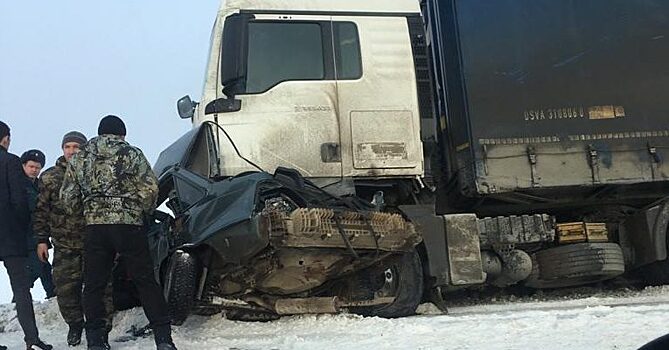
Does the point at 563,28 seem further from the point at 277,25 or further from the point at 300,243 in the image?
the point at 300,243

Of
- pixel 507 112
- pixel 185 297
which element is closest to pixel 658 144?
pixel 507 112

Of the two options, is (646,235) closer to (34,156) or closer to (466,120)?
(466,120)

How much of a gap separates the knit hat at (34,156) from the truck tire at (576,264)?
4.86 meters

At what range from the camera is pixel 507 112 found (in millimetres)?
6285

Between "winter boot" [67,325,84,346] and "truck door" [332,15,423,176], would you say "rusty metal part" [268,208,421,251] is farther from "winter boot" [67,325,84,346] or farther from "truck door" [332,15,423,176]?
"winter boot" [67,325,84,346]

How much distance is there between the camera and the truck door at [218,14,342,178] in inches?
222

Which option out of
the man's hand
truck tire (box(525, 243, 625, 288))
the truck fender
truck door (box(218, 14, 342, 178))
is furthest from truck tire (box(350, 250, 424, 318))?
the truck fender

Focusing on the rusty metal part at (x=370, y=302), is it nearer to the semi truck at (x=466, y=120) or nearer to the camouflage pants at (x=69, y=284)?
the semi truck at (x=466, y=120)

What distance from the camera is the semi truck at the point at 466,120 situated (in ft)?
18.9

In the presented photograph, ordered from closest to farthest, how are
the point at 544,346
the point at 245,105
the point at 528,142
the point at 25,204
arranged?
the point at 544,346 → the point at 25,204 → the point at 245,105 → the point at 528,142

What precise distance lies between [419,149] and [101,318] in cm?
298

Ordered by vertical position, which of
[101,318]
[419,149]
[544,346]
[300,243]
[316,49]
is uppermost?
[316,49]

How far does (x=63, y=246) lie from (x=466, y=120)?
3591 millimetres

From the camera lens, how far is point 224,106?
563 cm
